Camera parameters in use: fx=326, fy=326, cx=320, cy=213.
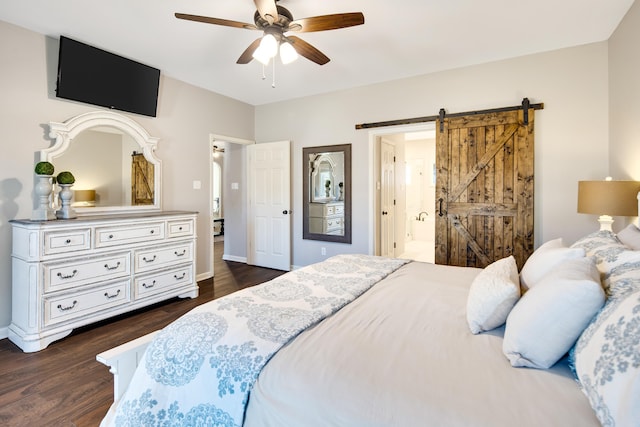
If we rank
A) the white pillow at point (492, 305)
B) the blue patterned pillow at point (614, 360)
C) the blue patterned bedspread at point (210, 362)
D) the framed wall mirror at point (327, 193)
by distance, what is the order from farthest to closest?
the framed wall mirror at point (327, 193) → the white pillow at point (492, 305) → the blue patterned bedspread at point (210, 362) → the blue patterned pillow at point (614, 360)

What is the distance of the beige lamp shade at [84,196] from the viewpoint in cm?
319

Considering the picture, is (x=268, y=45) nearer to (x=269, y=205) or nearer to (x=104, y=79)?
(x=104, y=79)

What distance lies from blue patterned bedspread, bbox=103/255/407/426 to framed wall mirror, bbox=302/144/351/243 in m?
3.13

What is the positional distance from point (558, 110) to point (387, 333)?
335 centimetres

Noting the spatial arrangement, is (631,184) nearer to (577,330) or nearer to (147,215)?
(577,330)

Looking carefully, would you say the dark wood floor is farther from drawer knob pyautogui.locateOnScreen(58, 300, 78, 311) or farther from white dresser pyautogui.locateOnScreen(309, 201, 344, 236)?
white dresser pyautogui.locateOnScreen(309, 201, 344, 236)

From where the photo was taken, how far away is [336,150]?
4.59 m

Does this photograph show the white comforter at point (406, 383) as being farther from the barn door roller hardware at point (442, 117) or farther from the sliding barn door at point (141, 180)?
the sliding barn door at point (141, 180)

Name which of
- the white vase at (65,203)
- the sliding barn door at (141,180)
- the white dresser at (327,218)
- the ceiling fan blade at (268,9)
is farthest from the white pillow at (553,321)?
the sliding barn door at (141,180)

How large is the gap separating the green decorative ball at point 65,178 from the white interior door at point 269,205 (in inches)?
102

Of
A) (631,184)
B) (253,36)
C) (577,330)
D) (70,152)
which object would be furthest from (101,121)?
(631,184)

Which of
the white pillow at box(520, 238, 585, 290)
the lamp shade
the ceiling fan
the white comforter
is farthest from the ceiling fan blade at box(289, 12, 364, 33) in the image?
the lamp shade

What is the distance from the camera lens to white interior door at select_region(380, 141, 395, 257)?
4750 mm

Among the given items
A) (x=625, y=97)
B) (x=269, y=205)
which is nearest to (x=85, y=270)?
(x=269, y=205)
